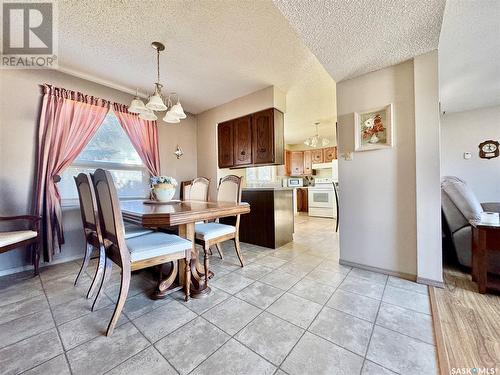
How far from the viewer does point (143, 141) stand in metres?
3.25

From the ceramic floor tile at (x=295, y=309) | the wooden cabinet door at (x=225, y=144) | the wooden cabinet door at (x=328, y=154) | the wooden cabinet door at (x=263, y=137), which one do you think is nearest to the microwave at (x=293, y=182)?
the wooden cabinet door at (x=328, y=154)

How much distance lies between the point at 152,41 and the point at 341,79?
205 centimetres

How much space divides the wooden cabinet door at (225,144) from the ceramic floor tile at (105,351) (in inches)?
109

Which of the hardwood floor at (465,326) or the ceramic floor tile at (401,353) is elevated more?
A: the hardwood floor at (465,326)

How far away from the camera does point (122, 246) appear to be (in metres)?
1.27

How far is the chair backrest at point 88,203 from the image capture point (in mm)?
1543

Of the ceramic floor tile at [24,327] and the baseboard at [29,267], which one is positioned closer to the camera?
the ceramic floor tile at [24,327]

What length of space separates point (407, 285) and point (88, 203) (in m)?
2.90

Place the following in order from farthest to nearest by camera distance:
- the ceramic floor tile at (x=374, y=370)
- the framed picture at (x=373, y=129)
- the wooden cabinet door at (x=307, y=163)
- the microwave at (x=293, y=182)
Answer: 1. the wooden cabinet door at (x=307, y=163)
2. the microwave at (x=293, y=182)
3. the framed picture at (x=373, y=129)
4. the ceramic floor tile at (x=374, y=370)

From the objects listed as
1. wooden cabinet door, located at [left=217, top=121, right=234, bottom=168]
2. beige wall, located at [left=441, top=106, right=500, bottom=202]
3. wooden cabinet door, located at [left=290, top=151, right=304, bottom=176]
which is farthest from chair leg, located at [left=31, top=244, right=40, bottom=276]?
beige wall, located at [left=441, top=106, right=500, bottom=202]

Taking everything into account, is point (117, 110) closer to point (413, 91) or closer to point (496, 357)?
point (413, 91)

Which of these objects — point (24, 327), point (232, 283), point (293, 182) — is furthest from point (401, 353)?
point (293, 182)

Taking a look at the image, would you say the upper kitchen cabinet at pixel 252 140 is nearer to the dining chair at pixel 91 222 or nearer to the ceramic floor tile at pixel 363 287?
the ceramic floor tile at pixel 363 287

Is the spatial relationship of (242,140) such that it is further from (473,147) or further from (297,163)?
(473,147)
